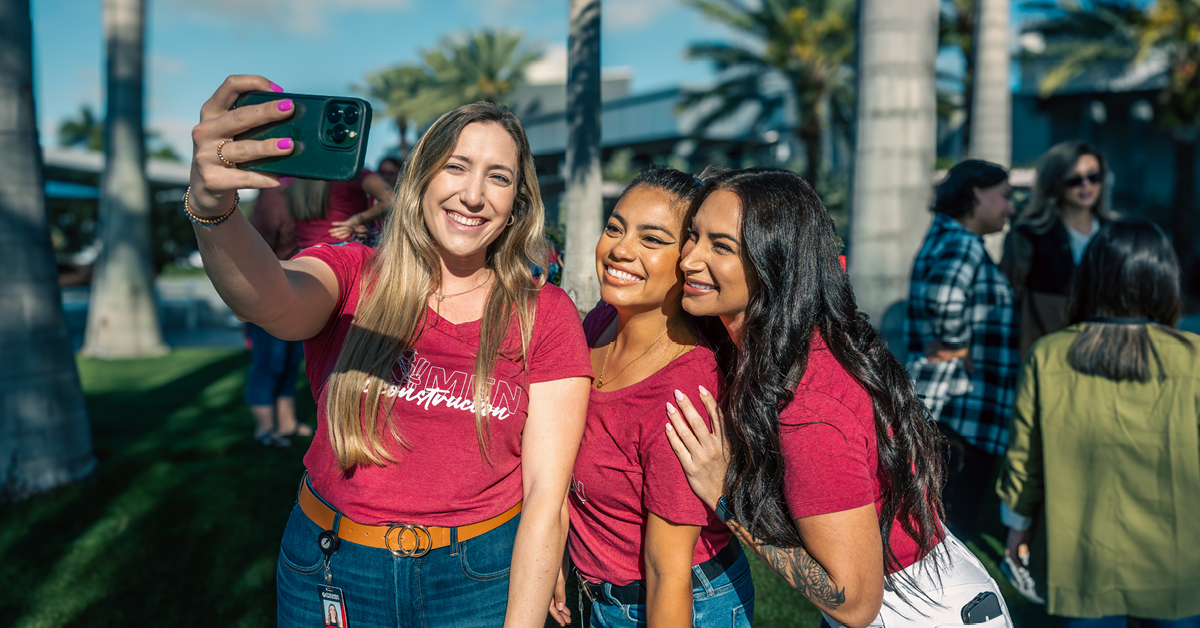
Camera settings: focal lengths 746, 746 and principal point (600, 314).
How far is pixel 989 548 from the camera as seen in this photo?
4148mm

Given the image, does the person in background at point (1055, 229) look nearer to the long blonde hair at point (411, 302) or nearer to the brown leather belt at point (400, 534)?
the long blonde hair at point (411, 302)

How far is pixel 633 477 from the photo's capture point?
1.87 metres

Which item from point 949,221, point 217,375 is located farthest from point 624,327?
point 217,375

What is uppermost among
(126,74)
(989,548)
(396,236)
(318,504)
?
(126,74)

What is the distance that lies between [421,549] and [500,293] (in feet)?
2.12

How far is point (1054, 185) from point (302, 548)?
4593 millimetres

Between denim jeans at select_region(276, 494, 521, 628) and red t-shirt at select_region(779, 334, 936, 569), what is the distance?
2.29ft

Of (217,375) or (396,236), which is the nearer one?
(396,236)

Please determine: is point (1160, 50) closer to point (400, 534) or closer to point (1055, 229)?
point (1055, 229)

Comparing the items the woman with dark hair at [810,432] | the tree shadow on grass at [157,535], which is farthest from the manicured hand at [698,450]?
the tree shadow on grass at [157,535]

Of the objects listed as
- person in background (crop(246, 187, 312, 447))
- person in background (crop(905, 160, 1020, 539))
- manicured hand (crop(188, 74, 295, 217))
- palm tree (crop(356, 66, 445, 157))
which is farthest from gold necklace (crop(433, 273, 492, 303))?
palm tree (crop(356, 66, 445, 157))

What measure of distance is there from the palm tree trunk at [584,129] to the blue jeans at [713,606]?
290 centimetres

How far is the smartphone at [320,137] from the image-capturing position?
4.11 feet

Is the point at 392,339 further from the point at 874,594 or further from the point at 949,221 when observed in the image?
the point at 949,221
